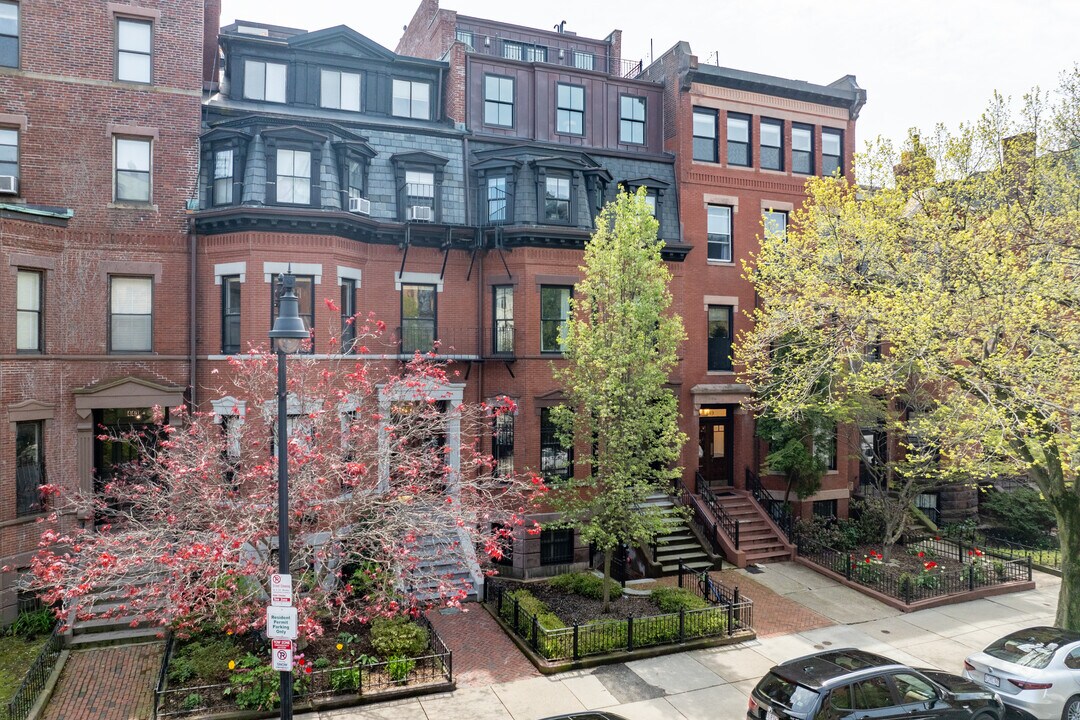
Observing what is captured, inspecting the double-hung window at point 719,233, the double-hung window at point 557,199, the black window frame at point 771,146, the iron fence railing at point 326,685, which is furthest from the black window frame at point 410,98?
the iron fence railing at point 326,685

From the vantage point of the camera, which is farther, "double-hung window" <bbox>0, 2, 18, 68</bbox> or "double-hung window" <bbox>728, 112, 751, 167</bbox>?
"double-hung window" <bbox>728, 112, 751, 167</bbox>

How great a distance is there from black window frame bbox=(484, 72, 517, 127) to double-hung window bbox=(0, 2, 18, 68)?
12.8 meters

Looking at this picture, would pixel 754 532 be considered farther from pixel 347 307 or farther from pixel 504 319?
pixel 347 307

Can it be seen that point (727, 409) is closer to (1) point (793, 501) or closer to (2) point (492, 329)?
(1) point (793, 501)

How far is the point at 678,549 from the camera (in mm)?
21250

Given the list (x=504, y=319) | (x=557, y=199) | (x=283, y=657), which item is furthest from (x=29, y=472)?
(x=557, y=199)

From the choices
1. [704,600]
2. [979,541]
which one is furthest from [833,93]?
[704,600]

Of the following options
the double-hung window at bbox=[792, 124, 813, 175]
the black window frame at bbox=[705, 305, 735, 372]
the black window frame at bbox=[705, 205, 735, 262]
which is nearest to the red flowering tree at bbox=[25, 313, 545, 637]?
the black window frame at bbox=[705, 305, 735, 372]

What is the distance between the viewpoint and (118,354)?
18.4 meters

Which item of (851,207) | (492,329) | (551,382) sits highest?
(851,207)

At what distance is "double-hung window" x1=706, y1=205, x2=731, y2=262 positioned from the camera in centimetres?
2503

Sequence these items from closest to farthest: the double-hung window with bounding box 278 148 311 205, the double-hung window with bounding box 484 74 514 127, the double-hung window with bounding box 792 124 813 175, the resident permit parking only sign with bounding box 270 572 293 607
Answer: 1. the resident permit parking only sign with bounding box 270 572 293 607
2. the double-hung window with bounding box 278 148 311 205
3. the double-hung window with bounding box 484 74 514 127
4. the double-hung window with bounding box 792 124 813 175

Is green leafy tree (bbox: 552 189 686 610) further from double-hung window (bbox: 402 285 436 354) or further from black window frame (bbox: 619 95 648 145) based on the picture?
black window frame (bbox: 619 95 648 145)

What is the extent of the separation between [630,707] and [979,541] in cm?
1847
